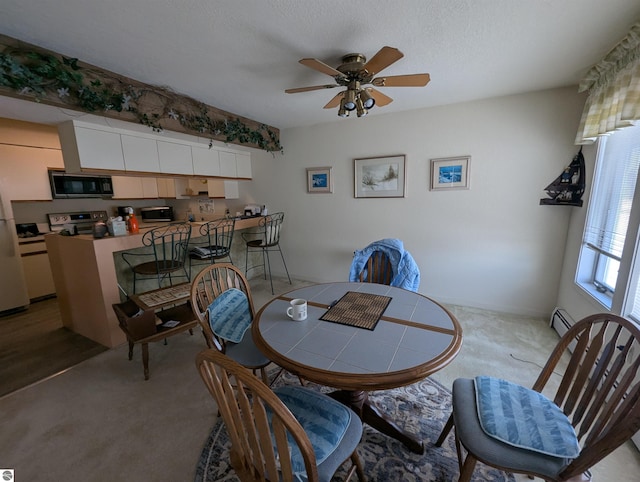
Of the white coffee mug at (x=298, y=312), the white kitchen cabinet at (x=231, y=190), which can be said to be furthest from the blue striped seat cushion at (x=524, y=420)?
the white kitchen cabinet at (x=231, y=190)

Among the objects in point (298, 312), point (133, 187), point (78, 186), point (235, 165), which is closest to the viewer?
point (298, 312)

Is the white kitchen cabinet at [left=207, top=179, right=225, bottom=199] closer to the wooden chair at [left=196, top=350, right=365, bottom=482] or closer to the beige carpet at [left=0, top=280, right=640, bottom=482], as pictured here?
the beige carpet at [left=0, top=280, right=640, bottom=482]

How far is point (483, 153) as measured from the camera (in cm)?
277

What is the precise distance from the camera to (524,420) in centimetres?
104

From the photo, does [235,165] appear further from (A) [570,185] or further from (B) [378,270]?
(A) [570,185]

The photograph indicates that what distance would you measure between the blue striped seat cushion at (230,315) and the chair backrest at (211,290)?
0.13 ft

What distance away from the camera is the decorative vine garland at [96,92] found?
1.58 metres

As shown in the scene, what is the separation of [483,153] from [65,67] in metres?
3.60

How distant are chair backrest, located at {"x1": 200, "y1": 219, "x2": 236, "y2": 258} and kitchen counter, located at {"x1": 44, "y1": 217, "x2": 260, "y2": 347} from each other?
68 cm

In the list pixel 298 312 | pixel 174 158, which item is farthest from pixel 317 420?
pixel 174 158

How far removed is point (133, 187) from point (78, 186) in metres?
0.72

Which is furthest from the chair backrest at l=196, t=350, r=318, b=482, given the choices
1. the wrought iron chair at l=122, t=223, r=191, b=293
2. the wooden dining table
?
the wrought iron chair at l=122, t=223, r=191, b=293

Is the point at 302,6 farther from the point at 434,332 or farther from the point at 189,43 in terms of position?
the point at 434,332

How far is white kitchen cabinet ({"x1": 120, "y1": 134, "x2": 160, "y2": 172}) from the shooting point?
111 inches
